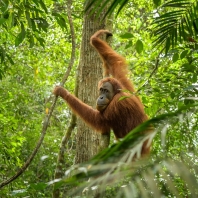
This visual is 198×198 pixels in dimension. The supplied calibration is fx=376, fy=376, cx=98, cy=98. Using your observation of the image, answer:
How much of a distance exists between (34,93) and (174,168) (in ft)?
31.9

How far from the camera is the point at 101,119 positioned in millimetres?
5059

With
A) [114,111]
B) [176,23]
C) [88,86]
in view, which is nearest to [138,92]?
[88,86]

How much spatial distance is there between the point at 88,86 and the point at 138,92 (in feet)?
2.68

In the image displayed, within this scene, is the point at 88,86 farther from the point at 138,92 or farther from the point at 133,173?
the point at 133,173

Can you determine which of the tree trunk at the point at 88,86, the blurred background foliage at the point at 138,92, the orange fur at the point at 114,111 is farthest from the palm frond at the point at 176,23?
the orange fur at the point at 114,111

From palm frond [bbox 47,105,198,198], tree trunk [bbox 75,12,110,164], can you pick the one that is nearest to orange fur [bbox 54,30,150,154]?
tree trunk [bbox 75,12,110,164]

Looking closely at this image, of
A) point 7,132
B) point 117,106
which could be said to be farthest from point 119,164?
point 7,132

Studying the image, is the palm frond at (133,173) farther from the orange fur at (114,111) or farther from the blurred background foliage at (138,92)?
the orange fur at (114,111)

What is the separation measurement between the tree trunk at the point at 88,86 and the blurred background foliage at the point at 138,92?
333 mm

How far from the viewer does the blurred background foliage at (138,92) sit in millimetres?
1055

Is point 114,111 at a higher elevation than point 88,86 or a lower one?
lower

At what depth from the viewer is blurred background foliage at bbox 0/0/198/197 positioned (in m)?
1.05

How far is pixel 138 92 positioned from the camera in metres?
3.67

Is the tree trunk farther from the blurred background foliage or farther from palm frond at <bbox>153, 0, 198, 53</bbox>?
palm frond at <bbox>153, 0, 198, 53</bbox>
